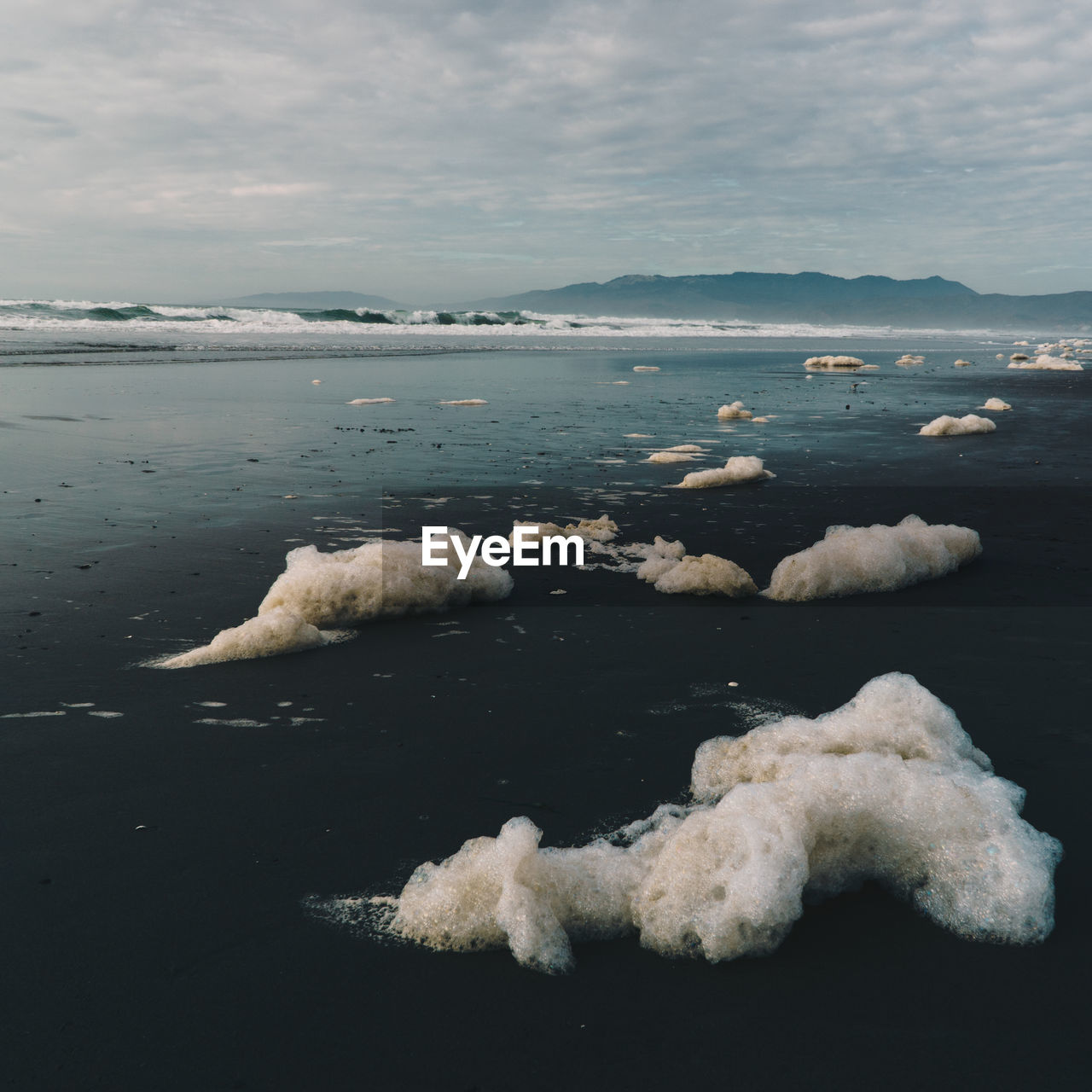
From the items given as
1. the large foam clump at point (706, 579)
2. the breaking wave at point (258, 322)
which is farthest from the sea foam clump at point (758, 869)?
the breaking wave at point (258, 322)

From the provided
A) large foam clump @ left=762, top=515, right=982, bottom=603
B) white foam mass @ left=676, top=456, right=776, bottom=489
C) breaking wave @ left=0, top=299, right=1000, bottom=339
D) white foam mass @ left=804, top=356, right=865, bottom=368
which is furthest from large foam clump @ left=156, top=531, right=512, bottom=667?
breaking wave @ left=0, top=299, right=1000, bottom=339

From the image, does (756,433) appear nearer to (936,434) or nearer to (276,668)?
(936,434)

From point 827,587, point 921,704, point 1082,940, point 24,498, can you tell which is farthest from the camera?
point 24,498

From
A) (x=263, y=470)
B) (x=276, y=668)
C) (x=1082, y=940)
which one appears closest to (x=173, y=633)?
(x=276, y=668)

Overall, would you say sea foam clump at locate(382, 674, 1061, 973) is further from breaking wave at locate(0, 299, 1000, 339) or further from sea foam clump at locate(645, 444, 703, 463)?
breaking wave at locate(0, 299, 1000, 339)

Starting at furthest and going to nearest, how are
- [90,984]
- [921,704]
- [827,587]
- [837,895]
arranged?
[827,587] < [921,704] < [837,895] < [90,984]
